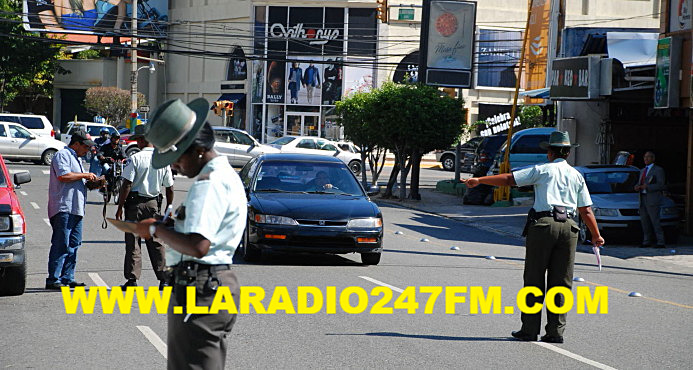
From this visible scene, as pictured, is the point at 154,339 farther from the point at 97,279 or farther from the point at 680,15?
the point at 680,15

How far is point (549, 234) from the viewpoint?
328 inches

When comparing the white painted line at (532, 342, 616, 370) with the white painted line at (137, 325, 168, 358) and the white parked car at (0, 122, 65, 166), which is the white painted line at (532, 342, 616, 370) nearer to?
the white painted line at (137, 325, 168, 358)

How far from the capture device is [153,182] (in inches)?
409

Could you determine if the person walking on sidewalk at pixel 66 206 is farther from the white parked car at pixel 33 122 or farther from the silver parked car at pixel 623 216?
the white parked car at pixel 33 122

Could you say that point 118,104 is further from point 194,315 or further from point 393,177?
point 194,315

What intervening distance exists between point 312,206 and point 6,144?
25157mm

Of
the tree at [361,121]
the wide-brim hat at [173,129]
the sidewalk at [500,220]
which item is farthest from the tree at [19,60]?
the wide-brim hat at [173,129]

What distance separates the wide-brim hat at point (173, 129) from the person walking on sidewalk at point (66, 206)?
6012 millimetres

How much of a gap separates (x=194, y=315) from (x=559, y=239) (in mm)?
4597

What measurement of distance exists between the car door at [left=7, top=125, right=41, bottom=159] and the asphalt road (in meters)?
22.6

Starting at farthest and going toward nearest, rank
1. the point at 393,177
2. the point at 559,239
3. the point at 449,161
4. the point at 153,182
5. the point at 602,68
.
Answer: the point at 449,161 < the point at 393,177 < the point at 602,68 < the point at 153,182 < the point at 559,239

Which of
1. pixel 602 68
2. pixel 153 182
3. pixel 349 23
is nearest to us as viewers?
pixel 153 182

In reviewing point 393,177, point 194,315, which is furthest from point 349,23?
point 194,315

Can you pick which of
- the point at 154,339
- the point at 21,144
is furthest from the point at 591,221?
the point at 21,144
